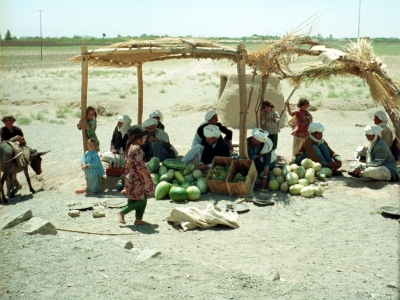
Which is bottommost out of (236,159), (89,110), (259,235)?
(259,235)

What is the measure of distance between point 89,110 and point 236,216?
3769 millimetres

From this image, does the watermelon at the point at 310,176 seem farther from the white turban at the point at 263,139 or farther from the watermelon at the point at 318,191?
the white turban at the point at 263,139

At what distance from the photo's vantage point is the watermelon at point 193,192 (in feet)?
26.5

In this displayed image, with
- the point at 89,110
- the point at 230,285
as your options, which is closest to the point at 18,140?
the point at 89,110

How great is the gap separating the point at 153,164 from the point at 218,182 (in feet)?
4.41

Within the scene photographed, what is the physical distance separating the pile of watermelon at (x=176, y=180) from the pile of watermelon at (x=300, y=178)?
1.14 metres

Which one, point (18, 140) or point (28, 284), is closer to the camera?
point (28, 284)

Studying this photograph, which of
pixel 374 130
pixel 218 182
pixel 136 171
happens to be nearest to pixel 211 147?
pixel 218 182

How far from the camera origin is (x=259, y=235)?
6.61 m

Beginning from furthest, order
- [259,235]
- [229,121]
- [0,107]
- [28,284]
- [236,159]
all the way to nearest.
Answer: [0,107]
[229,121]
[236,159]
[259,235]
[28,284]

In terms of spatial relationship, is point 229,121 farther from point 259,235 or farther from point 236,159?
point 259,235

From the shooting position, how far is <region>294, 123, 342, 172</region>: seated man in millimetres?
9289

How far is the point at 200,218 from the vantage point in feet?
22.5

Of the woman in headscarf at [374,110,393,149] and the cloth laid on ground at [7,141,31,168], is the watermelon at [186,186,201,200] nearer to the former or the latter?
the cloth laid on ground at [7,141,31,168]
